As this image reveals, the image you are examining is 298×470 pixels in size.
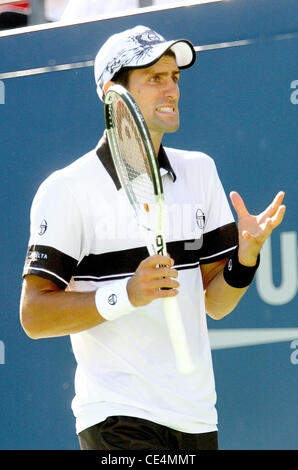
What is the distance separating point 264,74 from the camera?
3576mm

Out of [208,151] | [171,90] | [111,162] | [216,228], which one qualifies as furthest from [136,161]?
[208,151]

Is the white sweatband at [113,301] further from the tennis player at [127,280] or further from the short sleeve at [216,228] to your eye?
the short sleeve at [216,228]

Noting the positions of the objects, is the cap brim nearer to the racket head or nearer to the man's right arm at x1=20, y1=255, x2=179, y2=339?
the racket head

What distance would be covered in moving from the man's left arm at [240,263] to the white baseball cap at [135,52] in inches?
18.6

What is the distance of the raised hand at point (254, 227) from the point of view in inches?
106

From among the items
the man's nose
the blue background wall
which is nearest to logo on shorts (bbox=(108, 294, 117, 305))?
the man's nose

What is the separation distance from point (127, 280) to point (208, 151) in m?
1.22

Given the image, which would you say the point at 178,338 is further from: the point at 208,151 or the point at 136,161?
the point at 208,151

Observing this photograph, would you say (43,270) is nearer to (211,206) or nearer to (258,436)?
(211,206)

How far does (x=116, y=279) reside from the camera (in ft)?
9.12

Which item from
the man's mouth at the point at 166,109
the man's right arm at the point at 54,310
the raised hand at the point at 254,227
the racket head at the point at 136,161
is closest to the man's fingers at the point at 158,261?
the racket head at the point at 136,161

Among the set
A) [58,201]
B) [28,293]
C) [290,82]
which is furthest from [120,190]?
[290,82]

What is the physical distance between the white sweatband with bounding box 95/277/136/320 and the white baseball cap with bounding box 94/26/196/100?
0.66 metres

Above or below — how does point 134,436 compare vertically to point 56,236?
below
